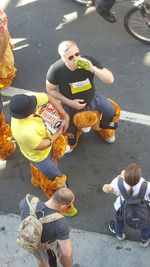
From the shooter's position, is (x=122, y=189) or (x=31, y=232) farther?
(x=122, y=189)

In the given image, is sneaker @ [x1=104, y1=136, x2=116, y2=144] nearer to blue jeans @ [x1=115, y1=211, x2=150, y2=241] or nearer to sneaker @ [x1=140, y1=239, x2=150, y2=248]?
blue jeans @ [x1=115, y1=211, x2=150, y2=241]

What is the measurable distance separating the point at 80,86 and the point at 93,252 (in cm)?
176

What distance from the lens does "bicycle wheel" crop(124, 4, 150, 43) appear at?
7.20m

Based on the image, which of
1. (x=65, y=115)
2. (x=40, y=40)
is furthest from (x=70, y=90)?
(x=40, y=40)

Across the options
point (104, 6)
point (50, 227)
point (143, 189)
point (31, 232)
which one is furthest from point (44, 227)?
point (104, 6)

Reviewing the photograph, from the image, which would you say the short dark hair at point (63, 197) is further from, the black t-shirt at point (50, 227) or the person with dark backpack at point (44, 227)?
the black t-shirt at point (50, 227)

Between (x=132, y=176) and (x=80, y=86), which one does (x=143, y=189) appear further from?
(x=80, y=86)

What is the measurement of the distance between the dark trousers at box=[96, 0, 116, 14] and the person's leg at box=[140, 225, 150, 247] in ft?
11.8

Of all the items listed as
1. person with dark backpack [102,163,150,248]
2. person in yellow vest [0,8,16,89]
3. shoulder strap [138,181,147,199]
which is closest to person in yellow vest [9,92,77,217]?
person with dark backpack [102,163,150,248]

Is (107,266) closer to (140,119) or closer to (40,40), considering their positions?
(140,119)

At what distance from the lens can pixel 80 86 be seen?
549cm

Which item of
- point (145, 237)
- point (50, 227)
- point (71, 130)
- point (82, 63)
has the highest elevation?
point (82, 63)

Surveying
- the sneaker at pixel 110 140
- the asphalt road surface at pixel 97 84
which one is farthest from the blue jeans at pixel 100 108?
the asphalt road surface at pixel 97 84

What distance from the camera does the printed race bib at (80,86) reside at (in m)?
5.46
